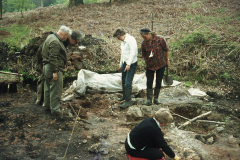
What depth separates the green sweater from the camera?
3695mm

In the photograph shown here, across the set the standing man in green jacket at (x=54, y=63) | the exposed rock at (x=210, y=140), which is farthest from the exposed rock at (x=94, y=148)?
the exposed rock at (x=210, y=140)

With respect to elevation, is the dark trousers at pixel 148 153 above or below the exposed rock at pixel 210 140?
above

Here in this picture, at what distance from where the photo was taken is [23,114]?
162 inches

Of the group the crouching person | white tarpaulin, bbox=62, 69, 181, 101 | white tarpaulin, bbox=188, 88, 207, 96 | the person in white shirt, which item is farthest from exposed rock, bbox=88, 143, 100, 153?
white tarpaulin, bbox=188, 88, 207, 96

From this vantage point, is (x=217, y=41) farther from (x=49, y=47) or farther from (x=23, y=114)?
(x=23, y=114)

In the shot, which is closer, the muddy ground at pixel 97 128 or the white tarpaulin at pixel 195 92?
the muddy ground at pixel 97 128

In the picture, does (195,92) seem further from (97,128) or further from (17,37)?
(17,37)

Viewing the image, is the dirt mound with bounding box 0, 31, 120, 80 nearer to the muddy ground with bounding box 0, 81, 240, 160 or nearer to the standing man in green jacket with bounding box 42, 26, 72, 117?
the muddy ground with bounding box 0, 81, 240, 160

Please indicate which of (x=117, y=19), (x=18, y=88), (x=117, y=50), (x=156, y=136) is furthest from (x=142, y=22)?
(x=156, y=136)

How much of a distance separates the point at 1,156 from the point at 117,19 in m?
11.8

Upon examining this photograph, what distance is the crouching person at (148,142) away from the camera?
254cm

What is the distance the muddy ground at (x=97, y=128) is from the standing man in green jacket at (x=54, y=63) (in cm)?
45

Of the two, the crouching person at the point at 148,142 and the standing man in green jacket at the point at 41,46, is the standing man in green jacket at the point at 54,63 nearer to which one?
the standing man in green jacket at the point at 41,46

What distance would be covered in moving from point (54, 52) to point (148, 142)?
8.07 feet
